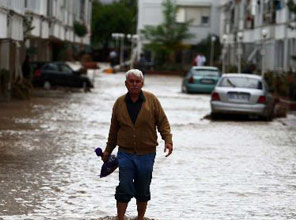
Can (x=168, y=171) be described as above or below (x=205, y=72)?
below

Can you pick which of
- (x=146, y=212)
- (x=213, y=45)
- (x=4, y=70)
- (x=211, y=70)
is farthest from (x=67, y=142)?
(x=213, y=45)

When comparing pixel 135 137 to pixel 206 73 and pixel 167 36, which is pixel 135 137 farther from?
pixel 167 36

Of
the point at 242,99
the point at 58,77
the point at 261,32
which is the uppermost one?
the point at 261,32

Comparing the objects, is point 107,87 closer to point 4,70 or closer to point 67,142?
point 4,70

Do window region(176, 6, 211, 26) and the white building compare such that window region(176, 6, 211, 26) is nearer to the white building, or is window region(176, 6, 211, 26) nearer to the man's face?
the white building

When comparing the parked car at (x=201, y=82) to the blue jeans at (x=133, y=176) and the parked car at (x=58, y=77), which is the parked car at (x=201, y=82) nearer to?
the parked car at (x=58, y=77)

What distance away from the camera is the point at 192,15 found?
82.2 metres

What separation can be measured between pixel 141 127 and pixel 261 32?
46135 mm

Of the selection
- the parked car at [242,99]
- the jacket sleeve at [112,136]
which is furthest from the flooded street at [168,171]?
the jacket sleeve at [112,136]

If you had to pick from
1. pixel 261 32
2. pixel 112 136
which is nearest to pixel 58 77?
pixel 261 32

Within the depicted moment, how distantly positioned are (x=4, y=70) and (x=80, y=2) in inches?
1557

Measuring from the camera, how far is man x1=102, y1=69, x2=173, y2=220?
9742 millimetres

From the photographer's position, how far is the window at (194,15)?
268 feet

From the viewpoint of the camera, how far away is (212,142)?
20.3m
